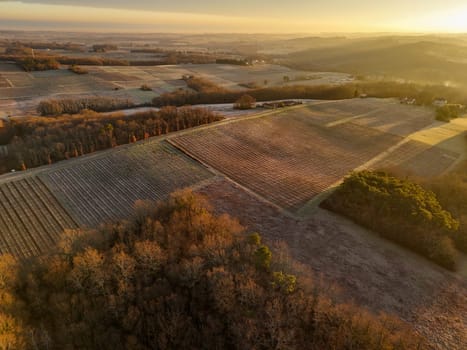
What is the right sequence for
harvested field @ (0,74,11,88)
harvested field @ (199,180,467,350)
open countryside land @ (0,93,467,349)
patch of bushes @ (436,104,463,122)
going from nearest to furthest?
harvested field @ (199,180,467,350)
open countryside land @ (0,93,467,349)
patch of bushes @ (436,104,463,122)
harvested field @ (0,74,11,88)

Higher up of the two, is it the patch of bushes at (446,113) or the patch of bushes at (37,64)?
the patch of bushes at (37,64)

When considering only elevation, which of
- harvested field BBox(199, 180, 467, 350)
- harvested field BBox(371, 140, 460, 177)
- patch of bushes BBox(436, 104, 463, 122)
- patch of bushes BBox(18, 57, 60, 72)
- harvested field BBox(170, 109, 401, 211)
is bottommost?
harvested field BBox(199, 180, 467, 350)

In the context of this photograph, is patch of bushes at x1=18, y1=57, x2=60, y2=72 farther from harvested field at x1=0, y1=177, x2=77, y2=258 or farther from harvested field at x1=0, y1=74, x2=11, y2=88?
harvested field at x1=0, y1=177, x2=77, y2=258

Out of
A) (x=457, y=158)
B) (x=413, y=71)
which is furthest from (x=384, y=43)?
(x=457, y=158)

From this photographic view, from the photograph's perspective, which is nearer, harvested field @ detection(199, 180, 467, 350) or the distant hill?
harvested field @ detection(199, 180, 467, 350)

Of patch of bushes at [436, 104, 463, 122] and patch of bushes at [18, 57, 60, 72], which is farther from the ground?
patch of bushes at [18, 57, 60, 72]

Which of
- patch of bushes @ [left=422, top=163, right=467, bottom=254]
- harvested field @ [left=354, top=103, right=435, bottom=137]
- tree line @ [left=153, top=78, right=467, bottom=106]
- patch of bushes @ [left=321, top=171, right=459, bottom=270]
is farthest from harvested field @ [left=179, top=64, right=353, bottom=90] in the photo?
patch of bushes @ [left=321, top=171, right=459, bottom=270]

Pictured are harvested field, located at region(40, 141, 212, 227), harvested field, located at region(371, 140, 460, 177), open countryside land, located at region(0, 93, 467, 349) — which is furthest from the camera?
harvested field, located at region(371, 140, 460, 177)

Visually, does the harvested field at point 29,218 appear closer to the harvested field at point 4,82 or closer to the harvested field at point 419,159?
the harvested field at point 419,159

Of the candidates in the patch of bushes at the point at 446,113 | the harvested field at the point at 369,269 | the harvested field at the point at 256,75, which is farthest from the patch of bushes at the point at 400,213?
the harvested field at the point at 256,75
